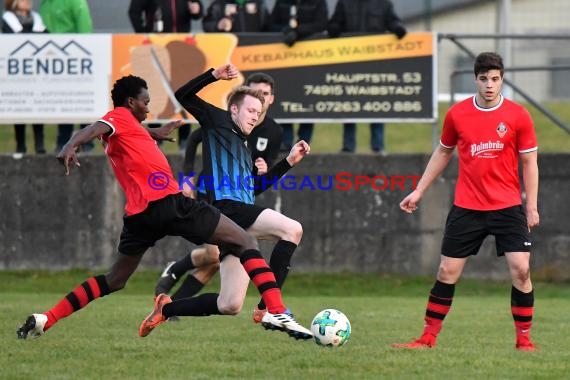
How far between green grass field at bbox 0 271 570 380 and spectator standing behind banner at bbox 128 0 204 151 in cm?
352

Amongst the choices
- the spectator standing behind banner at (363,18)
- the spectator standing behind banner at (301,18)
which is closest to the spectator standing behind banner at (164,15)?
the spectator standing behind banner at (301,18)

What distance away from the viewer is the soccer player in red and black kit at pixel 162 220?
857 cm

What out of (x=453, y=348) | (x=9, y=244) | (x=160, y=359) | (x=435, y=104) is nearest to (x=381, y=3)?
(x=435, y=104)

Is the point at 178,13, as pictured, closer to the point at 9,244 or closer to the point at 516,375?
the point at 9,244

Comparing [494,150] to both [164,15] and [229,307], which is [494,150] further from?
[164,15]

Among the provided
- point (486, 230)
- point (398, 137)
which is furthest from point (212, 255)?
Result: point (398, 137)

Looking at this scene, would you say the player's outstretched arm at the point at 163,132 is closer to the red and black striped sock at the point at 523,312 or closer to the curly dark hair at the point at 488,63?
the curly dark hair at the point at 488,63

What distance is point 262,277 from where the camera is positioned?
28.2ft

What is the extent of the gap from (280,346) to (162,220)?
4.30ft

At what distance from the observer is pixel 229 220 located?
874 cm

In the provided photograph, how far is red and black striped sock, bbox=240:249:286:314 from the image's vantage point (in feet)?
28.1

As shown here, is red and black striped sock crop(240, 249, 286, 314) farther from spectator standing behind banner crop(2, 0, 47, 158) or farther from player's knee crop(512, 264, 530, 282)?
spectator standing behind banner crop(2, 0, 47, 158)

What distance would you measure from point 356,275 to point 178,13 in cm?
404

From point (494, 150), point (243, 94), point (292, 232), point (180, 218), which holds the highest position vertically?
point (243, 94)
